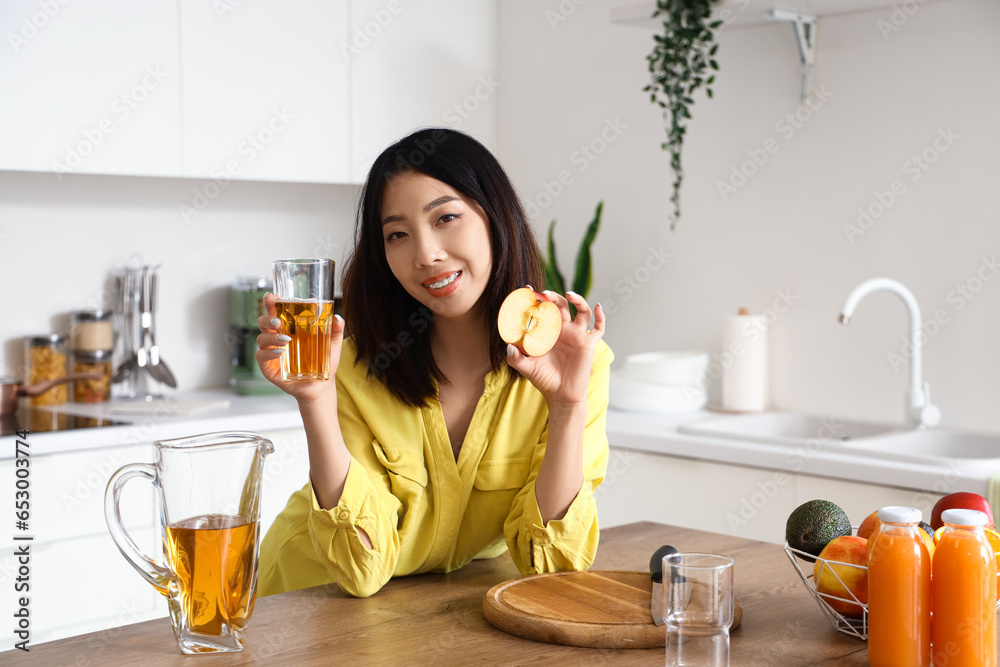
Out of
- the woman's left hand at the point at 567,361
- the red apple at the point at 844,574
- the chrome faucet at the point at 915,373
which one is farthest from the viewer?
the chrome faucet at the point at 915,373

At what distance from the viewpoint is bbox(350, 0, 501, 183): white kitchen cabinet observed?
3.07 metres

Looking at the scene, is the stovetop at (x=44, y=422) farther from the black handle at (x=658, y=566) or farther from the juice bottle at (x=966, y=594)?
the juice bottle at (x=966, y=594)

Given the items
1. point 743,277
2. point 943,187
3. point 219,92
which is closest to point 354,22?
point 219,92

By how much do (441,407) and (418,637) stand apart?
1.63 ft

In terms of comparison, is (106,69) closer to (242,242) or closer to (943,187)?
(242,242)

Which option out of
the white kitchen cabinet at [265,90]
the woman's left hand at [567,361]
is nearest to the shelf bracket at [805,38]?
the white kitchen cabinet at [265,90]

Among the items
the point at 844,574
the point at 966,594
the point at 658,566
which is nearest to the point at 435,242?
the point at 658,566

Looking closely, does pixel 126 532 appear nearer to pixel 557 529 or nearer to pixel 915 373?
pixel 557 529

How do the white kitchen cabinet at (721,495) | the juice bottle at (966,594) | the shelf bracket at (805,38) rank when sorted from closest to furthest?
1. the juice bottle at (966,594)
2. the white kitchen cabinet at (721,495)
3. the shelf bracket at (805,38)

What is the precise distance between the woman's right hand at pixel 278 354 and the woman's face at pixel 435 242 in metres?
0.16

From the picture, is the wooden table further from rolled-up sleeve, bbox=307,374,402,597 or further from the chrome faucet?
the chrome faucet

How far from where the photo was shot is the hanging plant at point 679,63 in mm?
2605

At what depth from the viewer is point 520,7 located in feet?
11.1

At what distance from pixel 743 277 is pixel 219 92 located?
1532mm
